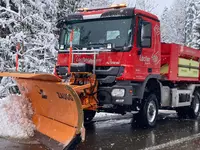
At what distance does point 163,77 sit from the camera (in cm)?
925

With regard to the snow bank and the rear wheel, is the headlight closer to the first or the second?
the snow bank

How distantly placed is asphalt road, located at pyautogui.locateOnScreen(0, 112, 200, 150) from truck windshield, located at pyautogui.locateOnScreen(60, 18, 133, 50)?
1975 mm

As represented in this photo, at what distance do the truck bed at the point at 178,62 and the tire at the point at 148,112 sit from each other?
3.39ft

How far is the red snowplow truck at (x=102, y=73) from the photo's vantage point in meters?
6.28

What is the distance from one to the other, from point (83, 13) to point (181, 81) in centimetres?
390

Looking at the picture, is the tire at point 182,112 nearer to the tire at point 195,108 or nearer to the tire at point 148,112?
the tire at point 195,108

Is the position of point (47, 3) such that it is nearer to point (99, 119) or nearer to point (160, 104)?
point (99, 119)

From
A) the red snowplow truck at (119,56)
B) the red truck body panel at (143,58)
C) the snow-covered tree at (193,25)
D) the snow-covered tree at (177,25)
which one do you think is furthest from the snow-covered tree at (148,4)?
the red snowplow truck at (119,56)

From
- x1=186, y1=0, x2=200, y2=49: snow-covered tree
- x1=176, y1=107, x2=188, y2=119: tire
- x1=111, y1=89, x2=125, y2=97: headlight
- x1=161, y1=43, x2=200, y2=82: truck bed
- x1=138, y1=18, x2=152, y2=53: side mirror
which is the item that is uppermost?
x1=186, y1=0, x2=200, y2=49: snow-covered tree

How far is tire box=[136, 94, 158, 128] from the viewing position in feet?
27.0

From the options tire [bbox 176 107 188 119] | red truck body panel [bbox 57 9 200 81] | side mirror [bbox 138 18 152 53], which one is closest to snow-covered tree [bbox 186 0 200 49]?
tire [bbox 176 107 188 119]

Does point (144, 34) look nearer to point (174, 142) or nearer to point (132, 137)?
point (132, 137)

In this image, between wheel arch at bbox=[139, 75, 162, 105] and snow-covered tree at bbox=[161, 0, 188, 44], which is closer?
wheel arch at bbox=[139, 75, 162, 105]

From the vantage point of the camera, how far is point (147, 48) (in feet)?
26.2
